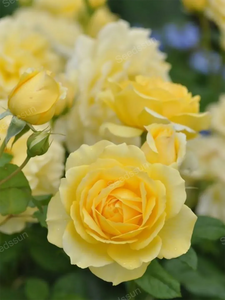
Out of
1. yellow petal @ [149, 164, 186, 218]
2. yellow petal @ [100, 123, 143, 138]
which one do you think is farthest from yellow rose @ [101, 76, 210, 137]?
yellow petal @ [149, 164, 186, 218]

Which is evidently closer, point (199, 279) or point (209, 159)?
point (199, 279)

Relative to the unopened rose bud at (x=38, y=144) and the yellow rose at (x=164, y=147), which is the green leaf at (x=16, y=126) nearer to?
the unopened rose bud at (x=38, y=144)

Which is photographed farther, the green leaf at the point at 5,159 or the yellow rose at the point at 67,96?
the yellow rose at the point at 67,96

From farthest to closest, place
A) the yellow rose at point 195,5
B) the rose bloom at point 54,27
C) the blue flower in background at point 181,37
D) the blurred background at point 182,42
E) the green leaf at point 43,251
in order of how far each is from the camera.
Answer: the blue flower in background at point 181,37
the blurred background at point 182,42
the yellow rose at point 195,5
the rose bloom at point 54,27
the green leaf at point 43,251

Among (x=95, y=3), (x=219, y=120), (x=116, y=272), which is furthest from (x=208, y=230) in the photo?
(x=95, y=3)

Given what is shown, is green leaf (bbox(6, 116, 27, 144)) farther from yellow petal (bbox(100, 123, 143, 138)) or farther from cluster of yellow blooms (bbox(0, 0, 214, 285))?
yellow petal (bbox(100, 123, 143, 138))

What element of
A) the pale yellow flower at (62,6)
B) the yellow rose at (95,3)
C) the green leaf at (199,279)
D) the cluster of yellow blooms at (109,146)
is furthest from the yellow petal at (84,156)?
the pale yellow flower at (62,6)

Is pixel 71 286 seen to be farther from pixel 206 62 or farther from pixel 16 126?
pixel 206 62

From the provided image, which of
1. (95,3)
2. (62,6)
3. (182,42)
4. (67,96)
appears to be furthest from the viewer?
A: (182,42)
